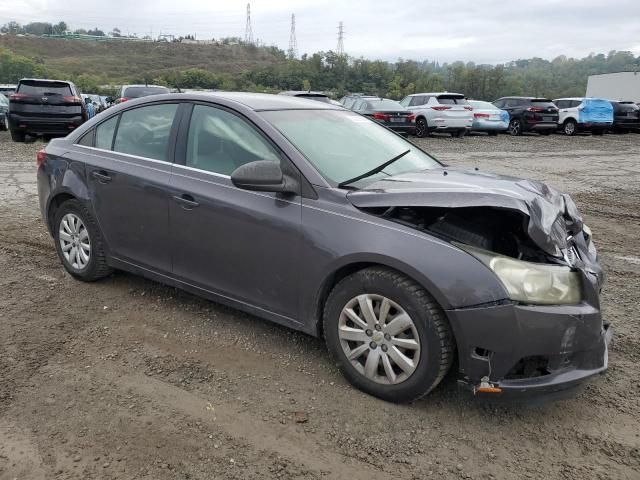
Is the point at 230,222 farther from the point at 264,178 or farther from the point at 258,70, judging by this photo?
the point at 258,70

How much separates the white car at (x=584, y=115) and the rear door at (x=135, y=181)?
22207 millimetres

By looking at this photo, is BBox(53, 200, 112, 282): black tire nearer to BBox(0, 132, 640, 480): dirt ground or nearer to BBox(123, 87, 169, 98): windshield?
BBox(0, 132, 640, 480): dirt ground

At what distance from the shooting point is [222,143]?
12.1ft

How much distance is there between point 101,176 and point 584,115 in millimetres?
22566

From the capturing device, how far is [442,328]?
2748 millimetres

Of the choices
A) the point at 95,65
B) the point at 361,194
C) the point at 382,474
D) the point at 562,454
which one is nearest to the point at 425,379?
the point at 382,474

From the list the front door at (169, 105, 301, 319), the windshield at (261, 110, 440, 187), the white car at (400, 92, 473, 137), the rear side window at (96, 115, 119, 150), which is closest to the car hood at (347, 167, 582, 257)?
the windshield at (261, 110, 440, 187)

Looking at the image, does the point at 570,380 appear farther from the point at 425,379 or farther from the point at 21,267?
the point at 21,267

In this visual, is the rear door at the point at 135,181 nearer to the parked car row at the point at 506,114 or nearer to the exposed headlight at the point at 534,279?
the exposed headlight at the point at 534,279

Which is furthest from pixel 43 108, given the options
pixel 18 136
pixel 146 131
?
pixel 146 131

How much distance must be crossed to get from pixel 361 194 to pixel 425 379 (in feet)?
3.45

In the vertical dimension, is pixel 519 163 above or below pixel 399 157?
below

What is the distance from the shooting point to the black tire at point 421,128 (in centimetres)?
2030

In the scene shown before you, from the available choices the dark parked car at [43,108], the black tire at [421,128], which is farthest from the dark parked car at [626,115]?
the dark parked car at [43,108]
